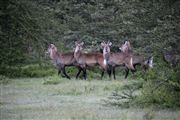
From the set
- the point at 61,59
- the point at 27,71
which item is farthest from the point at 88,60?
the point at 27,71

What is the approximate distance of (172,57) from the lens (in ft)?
48.2

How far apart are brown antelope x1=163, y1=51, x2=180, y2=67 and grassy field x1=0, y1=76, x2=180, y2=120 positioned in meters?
1.23

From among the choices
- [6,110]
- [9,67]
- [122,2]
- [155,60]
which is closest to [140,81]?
[155,60]

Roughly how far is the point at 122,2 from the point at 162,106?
2675 mm

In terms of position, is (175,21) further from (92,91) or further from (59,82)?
(59,82)

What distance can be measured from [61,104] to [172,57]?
10.2 feet

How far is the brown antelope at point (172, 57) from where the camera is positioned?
14.2m

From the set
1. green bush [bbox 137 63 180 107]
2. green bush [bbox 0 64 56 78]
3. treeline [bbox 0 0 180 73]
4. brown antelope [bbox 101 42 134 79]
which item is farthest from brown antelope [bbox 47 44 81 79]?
green bush [bbox 137 63 180 107]

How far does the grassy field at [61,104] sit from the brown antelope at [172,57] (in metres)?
1.23

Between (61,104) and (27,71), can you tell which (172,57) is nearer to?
(61,104)

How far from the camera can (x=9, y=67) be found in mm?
24859

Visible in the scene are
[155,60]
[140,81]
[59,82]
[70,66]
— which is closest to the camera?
[155,60]

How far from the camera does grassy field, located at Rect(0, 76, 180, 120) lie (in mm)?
13250

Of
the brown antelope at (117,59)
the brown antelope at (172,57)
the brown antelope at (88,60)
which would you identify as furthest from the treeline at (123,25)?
the brown antelope at (117,59)
